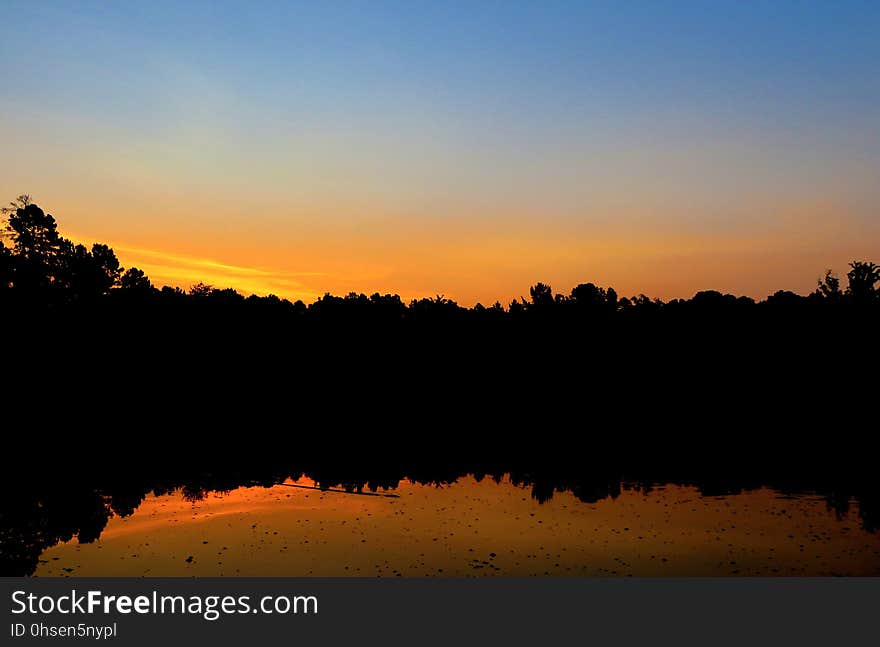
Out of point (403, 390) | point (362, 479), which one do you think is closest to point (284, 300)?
point (403, 390)

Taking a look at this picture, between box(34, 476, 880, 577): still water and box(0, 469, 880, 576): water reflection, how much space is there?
0.11 metres

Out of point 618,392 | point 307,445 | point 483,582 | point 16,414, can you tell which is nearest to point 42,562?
point 483,582

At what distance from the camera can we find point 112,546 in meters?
29.5

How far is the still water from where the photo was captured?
2600cm

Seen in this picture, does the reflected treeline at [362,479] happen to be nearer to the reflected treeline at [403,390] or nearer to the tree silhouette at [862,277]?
the reflected treeline at [403,390]

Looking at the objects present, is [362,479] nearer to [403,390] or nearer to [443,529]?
[443,529]

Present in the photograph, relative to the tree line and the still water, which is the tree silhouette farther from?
the still water

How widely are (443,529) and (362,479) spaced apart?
56.8 ft

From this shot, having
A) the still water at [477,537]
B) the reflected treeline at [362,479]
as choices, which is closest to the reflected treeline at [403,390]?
the reflected treeline at [362,479]

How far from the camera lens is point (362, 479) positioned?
4872 cm

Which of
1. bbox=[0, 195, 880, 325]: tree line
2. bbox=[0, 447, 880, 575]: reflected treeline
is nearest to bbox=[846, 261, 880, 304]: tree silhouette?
bbox=[0, 195, 880, 325]: tree line

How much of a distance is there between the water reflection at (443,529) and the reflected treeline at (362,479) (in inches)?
10.1

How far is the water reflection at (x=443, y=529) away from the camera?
26.3 meters

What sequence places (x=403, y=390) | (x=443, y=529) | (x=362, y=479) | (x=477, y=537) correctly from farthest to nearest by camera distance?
1. (x=403, y=390)
2. (x=362, y=479)
3. (x=443, y=529)
4. (x=477, y=537)
